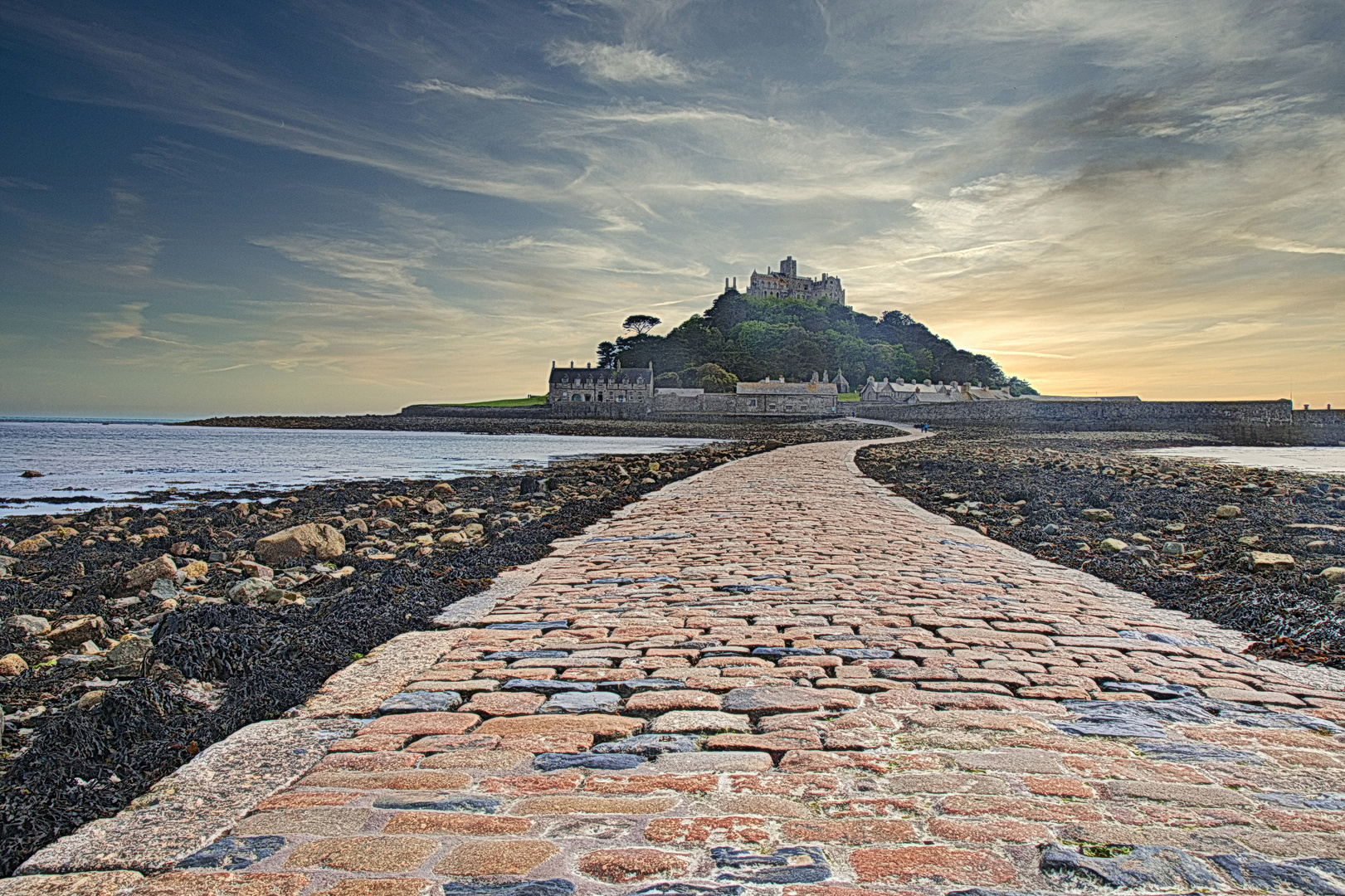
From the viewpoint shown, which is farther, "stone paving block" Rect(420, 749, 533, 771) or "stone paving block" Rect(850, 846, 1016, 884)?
"stone paving block" Rect(420, 749, 533, 771)

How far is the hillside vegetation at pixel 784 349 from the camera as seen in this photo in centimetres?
10725

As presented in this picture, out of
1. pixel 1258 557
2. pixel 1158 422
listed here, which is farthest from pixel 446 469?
pixel 1158 422

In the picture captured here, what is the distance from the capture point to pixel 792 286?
138250mm

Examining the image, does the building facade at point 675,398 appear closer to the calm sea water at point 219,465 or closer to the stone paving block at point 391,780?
the calm sea water at point 219,465

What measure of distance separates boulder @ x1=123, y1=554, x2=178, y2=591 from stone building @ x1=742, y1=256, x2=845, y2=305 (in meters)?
129

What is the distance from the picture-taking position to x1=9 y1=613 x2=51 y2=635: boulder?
5.30 meters

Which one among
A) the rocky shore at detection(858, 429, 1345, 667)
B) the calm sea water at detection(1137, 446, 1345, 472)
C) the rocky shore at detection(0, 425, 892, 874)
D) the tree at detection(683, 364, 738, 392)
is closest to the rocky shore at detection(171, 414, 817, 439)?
the tree at detection(683, 364, 738, 392)

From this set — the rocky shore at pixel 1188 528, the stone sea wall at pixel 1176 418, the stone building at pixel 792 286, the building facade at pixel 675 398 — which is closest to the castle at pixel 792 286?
the stone building at pixel 792 286

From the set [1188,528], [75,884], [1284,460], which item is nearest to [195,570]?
[75,884]

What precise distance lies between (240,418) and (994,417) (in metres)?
103

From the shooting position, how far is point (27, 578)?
781cm

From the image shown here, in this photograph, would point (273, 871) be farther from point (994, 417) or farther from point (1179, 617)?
point (994, 417)

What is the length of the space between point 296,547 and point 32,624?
2.98 meters

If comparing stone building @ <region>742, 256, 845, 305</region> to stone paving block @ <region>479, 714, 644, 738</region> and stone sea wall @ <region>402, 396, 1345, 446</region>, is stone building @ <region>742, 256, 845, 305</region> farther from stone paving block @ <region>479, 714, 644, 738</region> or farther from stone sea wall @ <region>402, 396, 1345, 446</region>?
stone paving block @ <region>479, 714, 644, 738</region>
